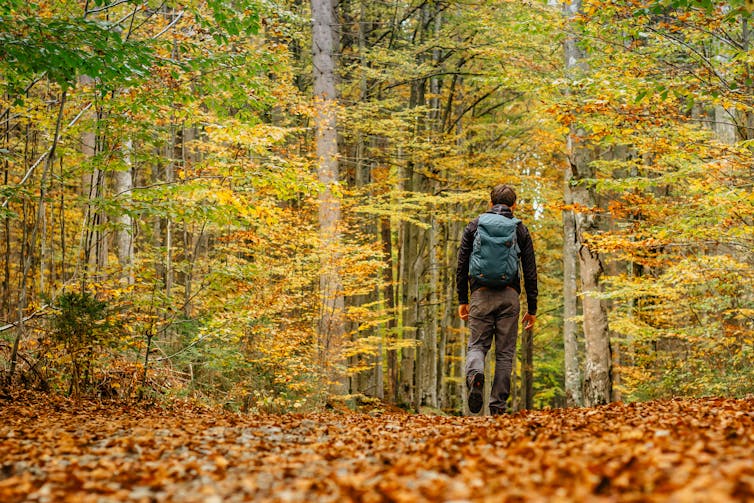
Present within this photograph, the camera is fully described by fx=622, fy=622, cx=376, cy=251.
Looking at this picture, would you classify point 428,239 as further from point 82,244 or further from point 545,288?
point 82,244

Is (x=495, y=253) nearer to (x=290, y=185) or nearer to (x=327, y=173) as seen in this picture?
(x=290, y=185)

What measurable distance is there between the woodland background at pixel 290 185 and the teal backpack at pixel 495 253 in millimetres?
2155

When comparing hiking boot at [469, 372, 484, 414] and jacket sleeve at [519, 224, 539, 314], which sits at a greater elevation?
jacket sleeve at [519, 224, 539, 314]

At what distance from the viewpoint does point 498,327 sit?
6168mm

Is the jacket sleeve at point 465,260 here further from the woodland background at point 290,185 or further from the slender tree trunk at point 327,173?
the slender tree trunk at point 327,173

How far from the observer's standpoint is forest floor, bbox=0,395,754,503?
99.5 inches

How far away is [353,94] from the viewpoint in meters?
21.6

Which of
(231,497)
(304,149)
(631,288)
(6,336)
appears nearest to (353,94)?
(304,149)

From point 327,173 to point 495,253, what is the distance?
7826mm

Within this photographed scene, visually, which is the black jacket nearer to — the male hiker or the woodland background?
the male hiker

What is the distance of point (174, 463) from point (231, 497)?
0.99 m

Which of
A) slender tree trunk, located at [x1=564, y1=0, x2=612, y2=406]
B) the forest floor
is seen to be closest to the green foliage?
the forest floor

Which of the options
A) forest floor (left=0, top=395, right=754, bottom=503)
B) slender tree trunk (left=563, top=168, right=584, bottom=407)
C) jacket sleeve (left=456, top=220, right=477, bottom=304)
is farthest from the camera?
slender tree trunk (left=563, top=168, right=584, bottom=407)

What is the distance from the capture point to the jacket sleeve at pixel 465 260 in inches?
245
